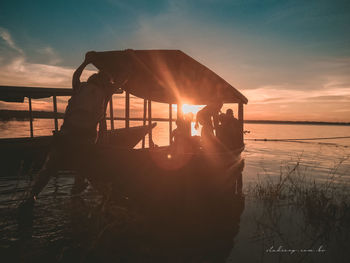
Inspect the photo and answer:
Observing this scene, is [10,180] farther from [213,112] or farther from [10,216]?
[213,112]

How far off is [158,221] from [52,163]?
2533 mm

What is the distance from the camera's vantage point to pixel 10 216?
4.62 metres

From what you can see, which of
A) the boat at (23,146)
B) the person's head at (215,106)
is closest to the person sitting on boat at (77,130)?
the boat at (23,146)

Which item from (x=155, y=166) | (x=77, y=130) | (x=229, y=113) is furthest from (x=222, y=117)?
(x=77, y=130)

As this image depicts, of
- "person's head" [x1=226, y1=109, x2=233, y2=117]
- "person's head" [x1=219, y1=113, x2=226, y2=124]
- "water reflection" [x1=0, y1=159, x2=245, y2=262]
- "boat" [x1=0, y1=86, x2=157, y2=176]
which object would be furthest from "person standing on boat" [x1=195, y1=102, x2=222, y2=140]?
"boat" [x1=0, y1=86, x2=157, y2=176]

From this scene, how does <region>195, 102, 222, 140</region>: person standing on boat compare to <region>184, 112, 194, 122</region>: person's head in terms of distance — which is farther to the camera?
<region>195, 102, 222, 140</region>: person standing on boat

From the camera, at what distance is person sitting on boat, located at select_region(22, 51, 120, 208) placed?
3.95 meters

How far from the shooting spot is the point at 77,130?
4.02 m

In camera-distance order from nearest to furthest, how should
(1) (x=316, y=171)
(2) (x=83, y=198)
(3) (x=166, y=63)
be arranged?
(3) (x=166, y=63) → (2) (x=83, y=198) → (1) (x=316, y=171)

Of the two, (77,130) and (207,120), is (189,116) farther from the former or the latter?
(77,130)

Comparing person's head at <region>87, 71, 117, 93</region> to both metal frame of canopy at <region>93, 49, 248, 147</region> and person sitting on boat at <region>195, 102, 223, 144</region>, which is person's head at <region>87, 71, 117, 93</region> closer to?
metal frame of canopy at <region>93, 49, 248, 147</region>

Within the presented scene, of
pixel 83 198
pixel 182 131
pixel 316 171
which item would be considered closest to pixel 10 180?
pixel 83 198

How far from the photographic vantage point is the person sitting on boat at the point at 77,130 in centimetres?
395

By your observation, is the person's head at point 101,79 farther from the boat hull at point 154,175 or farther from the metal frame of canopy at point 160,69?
the boat hull at point 154,175
